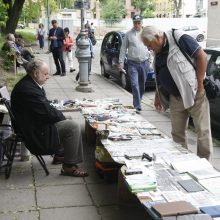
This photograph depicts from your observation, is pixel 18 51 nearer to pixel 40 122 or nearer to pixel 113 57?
pixel 113 57

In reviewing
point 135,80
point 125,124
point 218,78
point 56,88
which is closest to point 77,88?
point 56,88

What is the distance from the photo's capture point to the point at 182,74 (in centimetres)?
500

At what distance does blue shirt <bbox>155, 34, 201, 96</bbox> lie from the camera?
4965 millimetres

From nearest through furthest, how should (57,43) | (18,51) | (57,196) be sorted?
1. (57,196)
2. (57,43)
3. (18,51)

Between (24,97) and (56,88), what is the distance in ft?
25.6

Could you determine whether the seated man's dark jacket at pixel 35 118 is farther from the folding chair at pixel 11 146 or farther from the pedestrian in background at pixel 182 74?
the pedestrian in background at pixel 182 74

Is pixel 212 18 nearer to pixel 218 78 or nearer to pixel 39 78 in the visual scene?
pixel 218 78

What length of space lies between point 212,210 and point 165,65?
7.34 feet

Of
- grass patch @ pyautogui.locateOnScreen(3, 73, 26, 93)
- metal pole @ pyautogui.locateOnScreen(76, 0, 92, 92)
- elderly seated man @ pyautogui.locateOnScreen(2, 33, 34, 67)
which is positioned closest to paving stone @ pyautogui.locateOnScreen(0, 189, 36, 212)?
metal pole @ pyautogui.locateOnScreen(76, 0, 92, 92)

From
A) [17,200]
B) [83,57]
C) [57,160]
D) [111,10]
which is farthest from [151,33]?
[111,10]

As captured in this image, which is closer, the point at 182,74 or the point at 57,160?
the point at 182,74

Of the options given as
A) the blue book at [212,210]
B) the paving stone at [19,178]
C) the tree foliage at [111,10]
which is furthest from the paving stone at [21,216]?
the tree foliage at [111,10]

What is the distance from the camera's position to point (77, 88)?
494 inches

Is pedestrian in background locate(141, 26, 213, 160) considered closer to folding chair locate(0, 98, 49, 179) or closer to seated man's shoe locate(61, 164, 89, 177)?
seated man's shoe locate(61, 164, 89, 177)
